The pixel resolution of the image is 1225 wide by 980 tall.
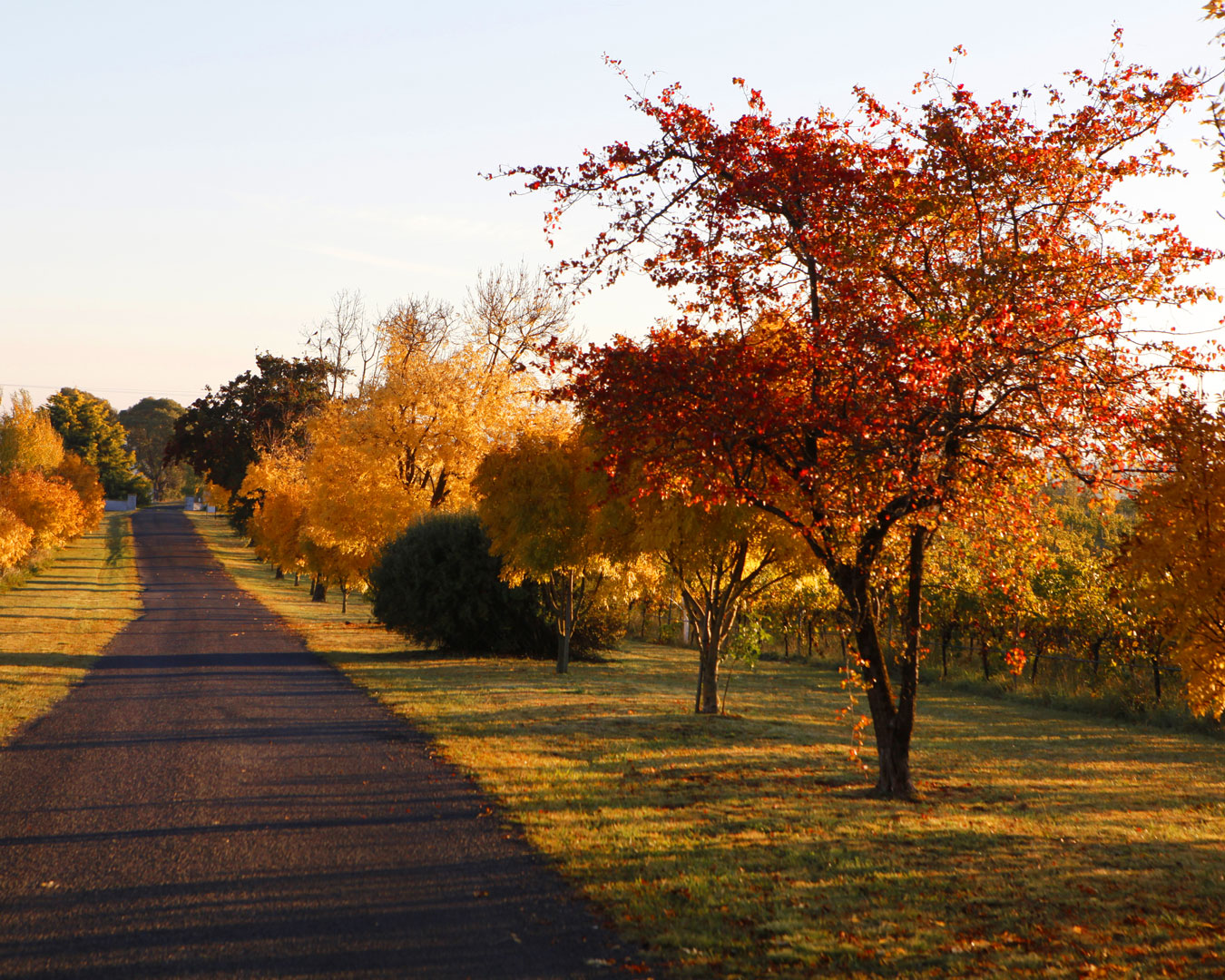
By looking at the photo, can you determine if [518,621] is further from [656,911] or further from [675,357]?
[656,911]

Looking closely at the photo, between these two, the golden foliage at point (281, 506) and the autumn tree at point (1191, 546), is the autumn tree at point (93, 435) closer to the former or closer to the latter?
the golden foliage at point (281, 506)

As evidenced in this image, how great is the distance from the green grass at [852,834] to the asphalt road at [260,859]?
621 mm

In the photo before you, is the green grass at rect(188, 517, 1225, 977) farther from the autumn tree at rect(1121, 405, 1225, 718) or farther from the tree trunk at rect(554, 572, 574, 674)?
the tree trunk at rect(554, 572, 574, 674)

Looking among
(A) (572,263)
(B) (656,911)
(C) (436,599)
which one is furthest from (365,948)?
(C) (436,599)

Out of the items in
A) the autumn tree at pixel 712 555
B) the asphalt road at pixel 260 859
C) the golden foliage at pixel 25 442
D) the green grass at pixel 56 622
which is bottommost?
the green grass at pixel 56 622

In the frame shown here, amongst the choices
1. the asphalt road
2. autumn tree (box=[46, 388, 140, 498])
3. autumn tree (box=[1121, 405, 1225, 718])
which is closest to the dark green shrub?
the asphalt road

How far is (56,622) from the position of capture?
89.8 feet

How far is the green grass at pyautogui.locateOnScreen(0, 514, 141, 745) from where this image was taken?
14.9 metres

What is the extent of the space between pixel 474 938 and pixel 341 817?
3037 mm

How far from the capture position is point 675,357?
9.05 m

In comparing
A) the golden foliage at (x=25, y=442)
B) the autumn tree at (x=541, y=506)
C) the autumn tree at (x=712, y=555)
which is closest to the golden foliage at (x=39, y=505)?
the golden foliage at (x=25, y=442)

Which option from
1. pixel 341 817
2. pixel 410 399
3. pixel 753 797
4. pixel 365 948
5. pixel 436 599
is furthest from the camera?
pixel 410 399

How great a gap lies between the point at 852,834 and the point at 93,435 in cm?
11523

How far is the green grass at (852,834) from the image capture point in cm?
565
